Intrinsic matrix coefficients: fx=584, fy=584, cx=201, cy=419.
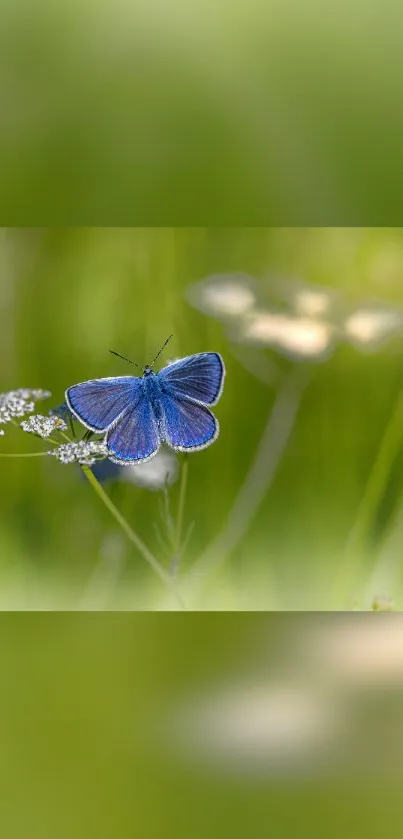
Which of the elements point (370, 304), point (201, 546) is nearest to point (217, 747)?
point (201, 546)

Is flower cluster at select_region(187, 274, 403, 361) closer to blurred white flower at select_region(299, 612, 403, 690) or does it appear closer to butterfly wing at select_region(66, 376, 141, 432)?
butterfly wing at select_region(66, 376, 141, 432)

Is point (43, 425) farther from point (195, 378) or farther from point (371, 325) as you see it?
point (371, 325)

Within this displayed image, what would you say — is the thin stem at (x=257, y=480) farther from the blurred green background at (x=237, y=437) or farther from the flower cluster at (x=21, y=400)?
the flower cluster at (x=21, y=400)

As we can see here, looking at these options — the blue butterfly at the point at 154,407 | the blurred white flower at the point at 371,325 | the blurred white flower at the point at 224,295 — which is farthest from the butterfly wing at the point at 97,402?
the blurred white flower at the point at 371,325

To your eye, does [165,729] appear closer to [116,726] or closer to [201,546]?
[116,726]

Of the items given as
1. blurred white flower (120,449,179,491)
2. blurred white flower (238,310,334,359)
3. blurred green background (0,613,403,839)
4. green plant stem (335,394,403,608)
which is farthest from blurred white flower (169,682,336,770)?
blurred white flower (238,310,334,359)
